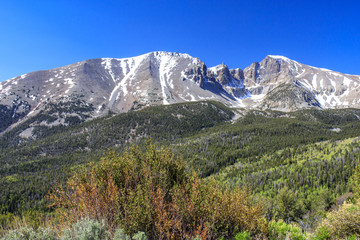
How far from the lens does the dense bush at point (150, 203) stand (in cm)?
744

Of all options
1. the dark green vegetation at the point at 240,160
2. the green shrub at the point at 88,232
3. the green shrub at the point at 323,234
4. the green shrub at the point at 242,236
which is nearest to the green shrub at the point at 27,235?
the green shrub at the point at 88,232

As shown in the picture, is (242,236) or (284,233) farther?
(284,233)

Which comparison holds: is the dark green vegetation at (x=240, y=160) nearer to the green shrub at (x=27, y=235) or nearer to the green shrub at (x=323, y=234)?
the green shrub at (x=323, y=234)

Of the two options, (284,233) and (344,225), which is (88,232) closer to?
(284,233)

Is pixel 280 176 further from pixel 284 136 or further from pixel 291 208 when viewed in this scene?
pixel 284 136

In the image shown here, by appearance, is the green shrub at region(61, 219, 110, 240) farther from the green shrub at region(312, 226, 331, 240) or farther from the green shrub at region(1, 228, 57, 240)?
the green shrub at region(312, 226, 331, 240)

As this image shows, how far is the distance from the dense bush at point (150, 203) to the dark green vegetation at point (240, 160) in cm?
4464

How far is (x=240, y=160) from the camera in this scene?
141000mm

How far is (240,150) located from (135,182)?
15409 centimetres

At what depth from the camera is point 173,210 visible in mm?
7766

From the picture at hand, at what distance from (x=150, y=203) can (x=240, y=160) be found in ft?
476

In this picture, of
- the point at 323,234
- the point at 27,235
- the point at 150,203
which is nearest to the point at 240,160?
the point at 323,234

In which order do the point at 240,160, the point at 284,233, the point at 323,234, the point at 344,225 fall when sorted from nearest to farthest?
the point at 323,234 < the point at 344,225 < the point at 284,233 < the point at 240,160

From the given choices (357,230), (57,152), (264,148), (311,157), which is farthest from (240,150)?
(57,152)
